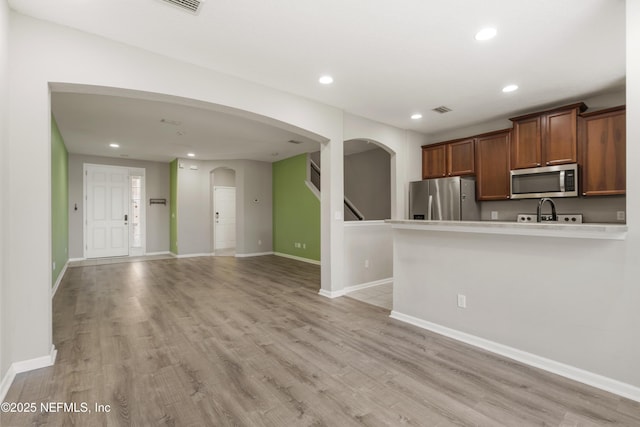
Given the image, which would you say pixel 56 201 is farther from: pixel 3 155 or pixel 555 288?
pixel 555 288

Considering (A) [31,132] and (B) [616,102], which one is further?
(B) [616,102]

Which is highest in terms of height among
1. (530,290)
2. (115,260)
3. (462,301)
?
(530,290)

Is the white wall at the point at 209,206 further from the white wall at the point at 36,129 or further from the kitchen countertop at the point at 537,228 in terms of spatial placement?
the kitchen countertop at the point at 537,228

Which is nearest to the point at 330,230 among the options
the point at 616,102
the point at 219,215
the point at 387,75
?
the point at 387,75

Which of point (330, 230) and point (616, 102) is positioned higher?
point (616, 102)

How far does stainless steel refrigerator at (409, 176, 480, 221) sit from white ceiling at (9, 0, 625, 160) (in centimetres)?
145

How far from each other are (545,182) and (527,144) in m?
0.65

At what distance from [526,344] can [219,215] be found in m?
8.57

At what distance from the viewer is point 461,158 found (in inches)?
208

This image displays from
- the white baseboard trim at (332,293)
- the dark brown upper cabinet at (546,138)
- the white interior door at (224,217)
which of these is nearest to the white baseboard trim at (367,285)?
the white baseboard trim at (332,293)

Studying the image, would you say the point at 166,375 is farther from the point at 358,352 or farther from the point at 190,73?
the point at 190,73

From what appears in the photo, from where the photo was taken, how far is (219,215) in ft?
30.8

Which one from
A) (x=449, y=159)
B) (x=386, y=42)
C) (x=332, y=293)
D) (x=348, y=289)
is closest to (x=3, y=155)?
(x=386, y=42)

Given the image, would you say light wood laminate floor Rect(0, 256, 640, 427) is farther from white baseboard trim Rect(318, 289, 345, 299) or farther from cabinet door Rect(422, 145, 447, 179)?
cabinet door Rect(422, 145, 447, 179)
